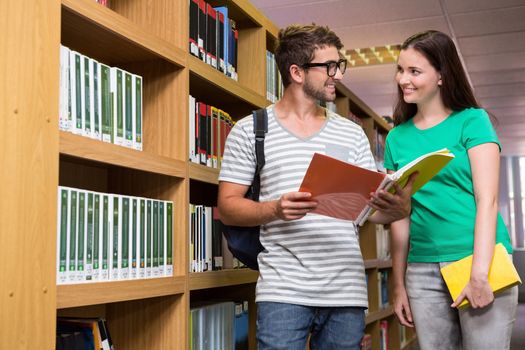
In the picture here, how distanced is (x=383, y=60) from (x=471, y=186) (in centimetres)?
424

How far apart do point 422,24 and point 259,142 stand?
10.9ft

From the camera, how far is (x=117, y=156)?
1.75m

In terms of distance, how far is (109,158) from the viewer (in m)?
1.72

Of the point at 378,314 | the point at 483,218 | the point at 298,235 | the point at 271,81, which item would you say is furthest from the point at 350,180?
the point at 378,314

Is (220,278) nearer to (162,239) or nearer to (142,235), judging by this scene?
(162,239)

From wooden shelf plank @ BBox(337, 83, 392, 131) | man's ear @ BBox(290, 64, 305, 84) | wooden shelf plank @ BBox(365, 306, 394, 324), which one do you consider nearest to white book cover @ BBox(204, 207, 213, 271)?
man's ear @ BBox(290, 64, 305, 84)

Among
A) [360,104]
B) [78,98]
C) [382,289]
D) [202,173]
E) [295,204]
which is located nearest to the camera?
[295,204]

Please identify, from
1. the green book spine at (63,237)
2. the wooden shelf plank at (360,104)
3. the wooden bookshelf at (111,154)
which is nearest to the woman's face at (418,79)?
the wooden bookshelf at (111,154)

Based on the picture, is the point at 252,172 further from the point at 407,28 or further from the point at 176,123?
the point at 407,28

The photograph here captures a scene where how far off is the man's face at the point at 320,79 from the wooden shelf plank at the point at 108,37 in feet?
1.59

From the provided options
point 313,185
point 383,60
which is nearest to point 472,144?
point 313,185

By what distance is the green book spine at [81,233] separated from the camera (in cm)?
165

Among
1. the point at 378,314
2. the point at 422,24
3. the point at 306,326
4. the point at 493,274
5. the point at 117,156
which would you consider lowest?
the point at 378,314

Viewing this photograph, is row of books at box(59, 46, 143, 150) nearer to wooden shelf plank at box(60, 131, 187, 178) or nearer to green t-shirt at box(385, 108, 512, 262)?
wooden shelf plank at box(60, 131, 187, 178)
